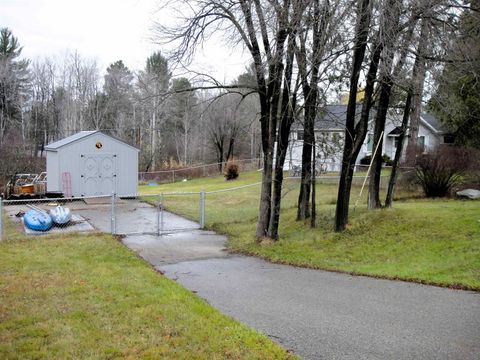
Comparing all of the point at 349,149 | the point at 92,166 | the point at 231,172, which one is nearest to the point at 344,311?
the point at 349,149

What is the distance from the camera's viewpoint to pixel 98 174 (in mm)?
23938

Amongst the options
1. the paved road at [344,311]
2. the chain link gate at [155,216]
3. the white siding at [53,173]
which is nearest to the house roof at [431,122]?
the chain link gate at [155,216]

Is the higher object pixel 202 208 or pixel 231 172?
pixel 231 172

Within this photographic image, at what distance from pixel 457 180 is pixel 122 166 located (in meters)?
16.3

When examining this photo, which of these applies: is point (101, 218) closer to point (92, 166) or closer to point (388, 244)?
point (92, 166)

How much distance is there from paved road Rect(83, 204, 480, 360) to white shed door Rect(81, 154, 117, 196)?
1420cm

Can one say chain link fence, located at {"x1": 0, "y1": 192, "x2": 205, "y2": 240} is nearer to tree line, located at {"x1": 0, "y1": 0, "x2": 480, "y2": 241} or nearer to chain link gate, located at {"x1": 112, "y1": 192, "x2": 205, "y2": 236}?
chain link gate, located at {"x1": 112, "y1": 192, "x2": 205, "y2": 236}

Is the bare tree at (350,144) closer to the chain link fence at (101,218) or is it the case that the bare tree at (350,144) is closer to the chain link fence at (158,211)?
the chain link fence at (158,211)

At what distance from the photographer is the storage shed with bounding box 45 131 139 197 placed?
75.5ft

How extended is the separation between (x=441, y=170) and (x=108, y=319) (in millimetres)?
15224

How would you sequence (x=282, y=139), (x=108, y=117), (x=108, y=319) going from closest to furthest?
(x=108, y=319) < (x=282, y=139) < (x=108, y=117)

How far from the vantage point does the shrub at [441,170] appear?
17.6 m

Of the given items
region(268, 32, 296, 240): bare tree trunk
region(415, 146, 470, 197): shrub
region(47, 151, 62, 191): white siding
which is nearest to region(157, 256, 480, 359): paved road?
region(268, 32, 296, 240): bare tree trunk

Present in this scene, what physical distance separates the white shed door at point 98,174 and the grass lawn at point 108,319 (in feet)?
48.5
